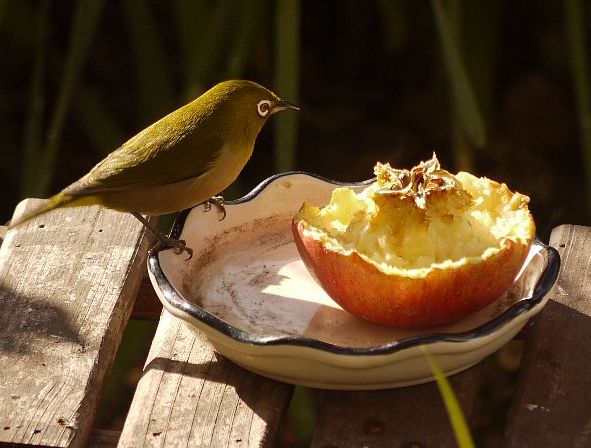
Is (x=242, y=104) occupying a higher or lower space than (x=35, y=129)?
higher

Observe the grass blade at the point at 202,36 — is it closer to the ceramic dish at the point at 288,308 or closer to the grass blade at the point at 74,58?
the grass blade at the point at 74,58

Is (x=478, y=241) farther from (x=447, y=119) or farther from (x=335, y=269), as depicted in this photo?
(x=447, y=119)

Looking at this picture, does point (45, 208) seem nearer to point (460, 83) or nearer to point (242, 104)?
point (242, 104)

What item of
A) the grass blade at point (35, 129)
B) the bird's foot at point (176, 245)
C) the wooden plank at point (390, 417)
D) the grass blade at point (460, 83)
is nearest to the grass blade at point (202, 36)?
the grass blade at point (35, 129)

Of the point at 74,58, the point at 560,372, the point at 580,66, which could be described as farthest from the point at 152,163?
the point at 580,66

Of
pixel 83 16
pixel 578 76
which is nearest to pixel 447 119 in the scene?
pixel 578 76

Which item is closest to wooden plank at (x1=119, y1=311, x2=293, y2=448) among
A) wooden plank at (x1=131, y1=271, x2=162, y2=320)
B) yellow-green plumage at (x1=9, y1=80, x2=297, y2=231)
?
wooden plank at (x1=131, y1=271, x2=162, y2=320)
